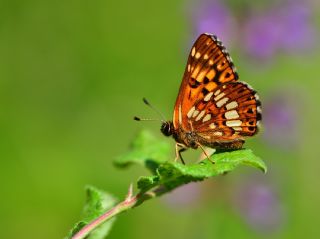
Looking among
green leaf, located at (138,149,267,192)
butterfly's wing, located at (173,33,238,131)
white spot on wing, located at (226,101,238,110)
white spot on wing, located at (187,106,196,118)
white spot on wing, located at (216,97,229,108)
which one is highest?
butterfly's wing, located at (173,33,238,131)

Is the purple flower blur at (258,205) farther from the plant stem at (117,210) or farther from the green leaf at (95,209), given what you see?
the plant stem at (117,210)

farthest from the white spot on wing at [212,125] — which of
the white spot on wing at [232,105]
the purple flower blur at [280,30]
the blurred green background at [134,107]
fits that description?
the purple flower blur at [280,30]

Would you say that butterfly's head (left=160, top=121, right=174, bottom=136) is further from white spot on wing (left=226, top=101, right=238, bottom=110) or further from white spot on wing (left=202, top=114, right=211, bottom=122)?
white spot on wing (left=226, top=101, right=238, bottom=110)

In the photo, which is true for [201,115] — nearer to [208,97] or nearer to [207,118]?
[207,118]

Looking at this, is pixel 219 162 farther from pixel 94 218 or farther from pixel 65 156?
pixel 65 156

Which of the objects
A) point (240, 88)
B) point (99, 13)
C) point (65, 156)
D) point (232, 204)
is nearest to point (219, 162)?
point (240, 88)

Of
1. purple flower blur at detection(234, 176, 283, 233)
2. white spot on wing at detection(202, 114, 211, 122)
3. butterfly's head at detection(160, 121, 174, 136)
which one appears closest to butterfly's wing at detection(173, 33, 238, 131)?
white spot on wing at detection(202, 114, 211, 122)

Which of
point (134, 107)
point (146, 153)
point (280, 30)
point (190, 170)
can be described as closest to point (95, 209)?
point (190, 170)

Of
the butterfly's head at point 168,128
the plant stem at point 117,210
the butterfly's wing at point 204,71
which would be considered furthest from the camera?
the butterfly's head at point 168,128
